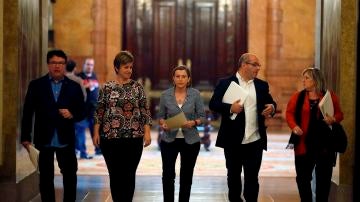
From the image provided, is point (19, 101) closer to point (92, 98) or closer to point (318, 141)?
point (318, 141)

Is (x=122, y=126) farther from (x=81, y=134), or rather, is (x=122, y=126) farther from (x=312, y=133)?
(x=81, y=134)

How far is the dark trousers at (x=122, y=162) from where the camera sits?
5.80 m

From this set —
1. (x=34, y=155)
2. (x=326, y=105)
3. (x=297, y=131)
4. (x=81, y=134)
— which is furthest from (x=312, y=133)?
(x=81, y=134)

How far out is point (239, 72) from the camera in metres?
6.50

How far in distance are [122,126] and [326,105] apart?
1817 millimetres

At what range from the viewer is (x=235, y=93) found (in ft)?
21.0

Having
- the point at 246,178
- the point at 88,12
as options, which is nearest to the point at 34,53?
the point at 246,178

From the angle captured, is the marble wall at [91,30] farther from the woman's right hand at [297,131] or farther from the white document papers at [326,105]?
the white document papers at [326,105]

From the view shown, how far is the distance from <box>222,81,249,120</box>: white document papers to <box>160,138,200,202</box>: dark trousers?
0.50 metres

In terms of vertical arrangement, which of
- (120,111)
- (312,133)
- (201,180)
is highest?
(120,111)

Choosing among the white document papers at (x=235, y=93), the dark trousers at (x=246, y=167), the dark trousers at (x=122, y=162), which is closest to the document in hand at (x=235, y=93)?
the white document papers at (x=235, y=93)

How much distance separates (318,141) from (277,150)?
6.97m

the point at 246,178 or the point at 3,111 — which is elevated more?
the point at 3,111

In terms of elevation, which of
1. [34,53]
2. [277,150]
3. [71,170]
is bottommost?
[277,150]
